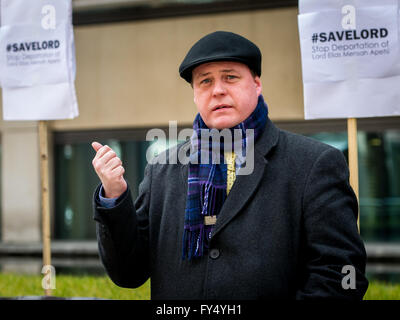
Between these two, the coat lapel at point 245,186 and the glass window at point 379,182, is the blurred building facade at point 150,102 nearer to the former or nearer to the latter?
the glass window at point 379,182

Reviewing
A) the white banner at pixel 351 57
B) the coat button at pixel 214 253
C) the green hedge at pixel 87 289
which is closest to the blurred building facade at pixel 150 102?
the green hedge at pixel 87 289

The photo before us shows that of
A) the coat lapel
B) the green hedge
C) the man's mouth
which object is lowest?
the green hedge

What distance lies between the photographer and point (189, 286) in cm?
173

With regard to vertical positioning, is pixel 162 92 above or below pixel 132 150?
above

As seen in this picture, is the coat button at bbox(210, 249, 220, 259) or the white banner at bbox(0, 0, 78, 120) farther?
the white banner at bbox(0, 0, 78, 120)

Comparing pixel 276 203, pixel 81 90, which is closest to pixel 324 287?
pixel 276 203

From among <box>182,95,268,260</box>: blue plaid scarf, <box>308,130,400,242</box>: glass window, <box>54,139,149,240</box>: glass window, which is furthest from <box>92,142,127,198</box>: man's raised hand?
<box>54,139,149,240</box>: glass window

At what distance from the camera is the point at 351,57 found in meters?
2.53

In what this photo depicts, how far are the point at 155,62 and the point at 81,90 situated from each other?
1.60 metres

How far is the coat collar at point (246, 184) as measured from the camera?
1.69 m

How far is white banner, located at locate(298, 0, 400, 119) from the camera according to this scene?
2.49 meters

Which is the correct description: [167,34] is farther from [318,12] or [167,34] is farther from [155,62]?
[318,12]

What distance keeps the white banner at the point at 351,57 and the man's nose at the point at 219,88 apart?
102cm

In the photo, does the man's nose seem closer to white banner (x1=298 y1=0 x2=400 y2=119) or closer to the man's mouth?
the man's mouth
